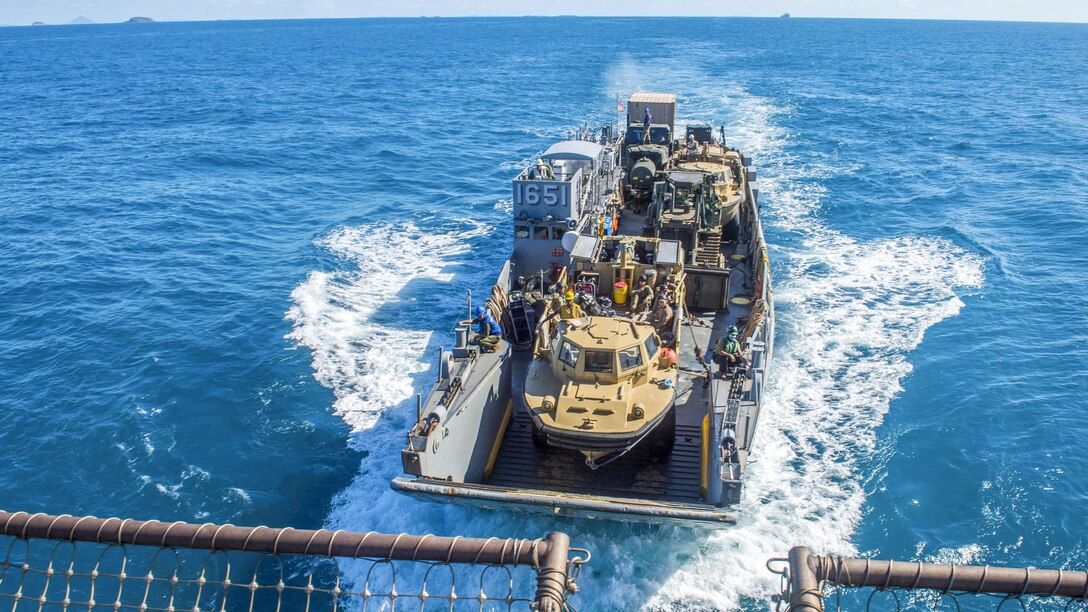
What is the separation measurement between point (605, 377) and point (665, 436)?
7.11 feet

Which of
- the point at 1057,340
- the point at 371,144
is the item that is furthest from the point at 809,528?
the point at 371,144

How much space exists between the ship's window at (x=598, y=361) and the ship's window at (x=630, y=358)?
28 cm

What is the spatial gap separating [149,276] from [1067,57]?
16427cm

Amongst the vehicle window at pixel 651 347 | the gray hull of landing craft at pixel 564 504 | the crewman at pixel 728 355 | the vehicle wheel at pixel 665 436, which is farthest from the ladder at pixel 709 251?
the gray hull of landing craft at pixel 564 504

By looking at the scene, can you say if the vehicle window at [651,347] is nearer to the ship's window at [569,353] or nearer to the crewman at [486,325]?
the ship's window at [569,353]

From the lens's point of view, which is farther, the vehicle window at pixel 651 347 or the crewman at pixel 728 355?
the crewman at pixel 728 355

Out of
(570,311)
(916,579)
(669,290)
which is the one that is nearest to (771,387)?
(669,290)

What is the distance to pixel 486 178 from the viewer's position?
50.6m

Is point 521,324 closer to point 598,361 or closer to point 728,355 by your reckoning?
point 598,361

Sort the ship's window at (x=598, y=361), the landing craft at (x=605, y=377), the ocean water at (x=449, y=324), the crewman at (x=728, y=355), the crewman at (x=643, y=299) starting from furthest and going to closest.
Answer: the crewman at (x=643, y=299), the crewman at (x=728, y=355), the ocean water at (x=449, y=324), the ship's window at (x=598, y=361), the landing craft at (x=605, y=377)

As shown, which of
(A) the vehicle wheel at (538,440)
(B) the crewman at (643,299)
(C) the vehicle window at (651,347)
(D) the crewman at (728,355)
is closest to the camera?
(C) the vehicle window at (651,347)

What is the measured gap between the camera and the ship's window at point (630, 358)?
55.8ft

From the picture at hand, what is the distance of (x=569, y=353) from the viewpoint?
56.9ft

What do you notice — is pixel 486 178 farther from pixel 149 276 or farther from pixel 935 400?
pixel 935 400
